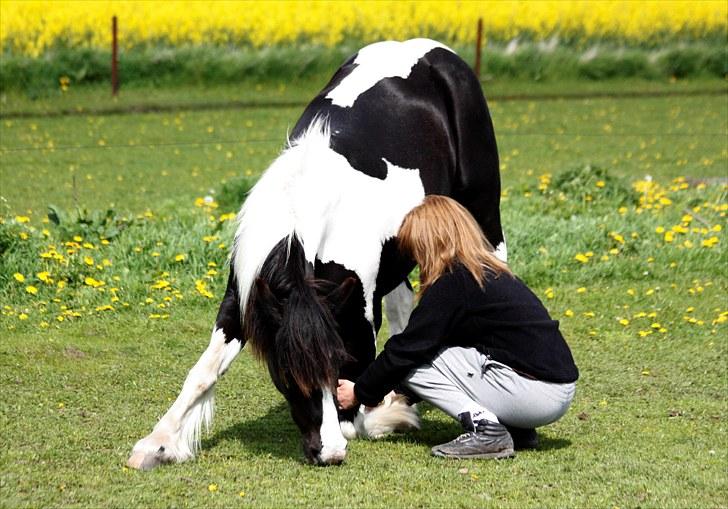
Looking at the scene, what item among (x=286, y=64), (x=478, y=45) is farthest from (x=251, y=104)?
(x=478, y=45)

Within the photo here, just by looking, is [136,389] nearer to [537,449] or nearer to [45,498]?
[45,498]

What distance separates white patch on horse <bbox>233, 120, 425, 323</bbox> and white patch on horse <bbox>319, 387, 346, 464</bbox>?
0.48m

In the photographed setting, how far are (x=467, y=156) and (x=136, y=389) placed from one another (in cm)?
199

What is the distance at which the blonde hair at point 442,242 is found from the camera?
4.36 meters

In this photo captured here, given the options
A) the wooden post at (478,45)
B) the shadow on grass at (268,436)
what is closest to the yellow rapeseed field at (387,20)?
the wooden post at (478,45)

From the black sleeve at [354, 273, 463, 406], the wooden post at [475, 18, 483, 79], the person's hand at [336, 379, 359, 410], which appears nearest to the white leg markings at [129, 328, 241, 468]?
the person's hand at [336, 379, 359, 410]

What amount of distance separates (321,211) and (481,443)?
3.60 ft

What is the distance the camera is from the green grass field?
4055mm

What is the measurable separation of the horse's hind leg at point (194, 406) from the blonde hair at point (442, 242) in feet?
2.40

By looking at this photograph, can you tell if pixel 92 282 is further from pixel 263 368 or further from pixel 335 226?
pixel 335 226

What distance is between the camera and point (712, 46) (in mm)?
18141

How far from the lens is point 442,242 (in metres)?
4.36

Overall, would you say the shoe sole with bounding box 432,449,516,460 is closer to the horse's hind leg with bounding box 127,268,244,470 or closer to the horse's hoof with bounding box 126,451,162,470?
the horse's hind leg with bounding box 127,268,244,470

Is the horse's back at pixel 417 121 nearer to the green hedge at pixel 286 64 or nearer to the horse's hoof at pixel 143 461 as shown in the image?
the horse's hoof at pixel 143 461
